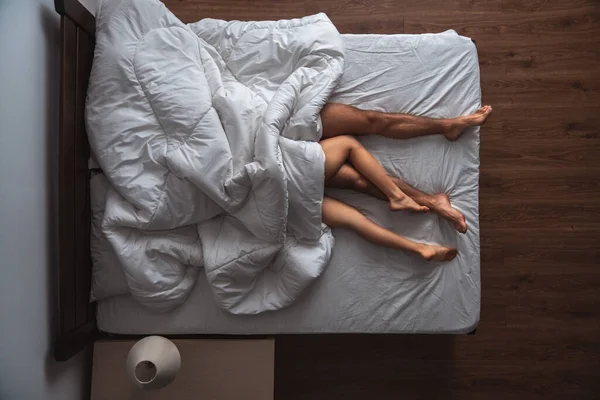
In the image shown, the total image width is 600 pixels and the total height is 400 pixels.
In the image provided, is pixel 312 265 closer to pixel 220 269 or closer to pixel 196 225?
pixel 220 269

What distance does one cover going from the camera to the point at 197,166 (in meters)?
1.42

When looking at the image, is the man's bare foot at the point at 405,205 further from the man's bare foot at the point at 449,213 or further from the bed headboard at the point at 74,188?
the bed headboard at the point at 74,188

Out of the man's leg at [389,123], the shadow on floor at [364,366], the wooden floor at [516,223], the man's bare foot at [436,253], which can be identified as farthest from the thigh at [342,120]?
the shadow on floor at [364,366]

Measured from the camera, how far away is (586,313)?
77.6 inches

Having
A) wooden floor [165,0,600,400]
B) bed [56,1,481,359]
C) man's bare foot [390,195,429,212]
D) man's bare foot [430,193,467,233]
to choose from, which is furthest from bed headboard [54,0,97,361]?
man's bare foot [430,193,467,233]

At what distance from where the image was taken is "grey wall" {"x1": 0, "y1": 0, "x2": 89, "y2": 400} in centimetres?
124

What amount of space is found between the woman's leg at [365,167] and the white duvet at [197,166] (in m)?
0.08

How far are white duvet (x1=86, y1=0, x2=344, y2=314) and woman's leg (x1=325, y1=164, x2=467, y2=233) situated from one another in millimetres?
127

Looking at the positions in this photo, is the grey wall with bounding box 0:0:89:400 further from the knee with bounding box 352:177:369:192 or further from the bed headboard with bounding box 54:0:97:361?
the knee with bounding box 352:177:369:192

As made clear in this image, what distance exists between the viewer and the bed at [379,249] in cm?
154

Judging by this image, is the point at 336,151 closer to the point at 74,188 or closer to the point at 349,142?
the point at 349,142

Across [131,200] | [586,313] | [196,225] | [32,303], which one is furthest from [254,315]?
[586,313]

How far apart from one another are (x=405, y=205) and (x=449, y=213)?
5.6 inches

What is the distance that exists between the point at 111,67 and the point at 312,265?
2.71ft
